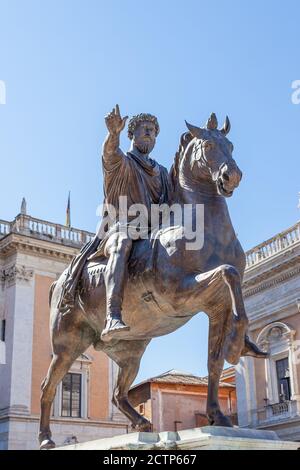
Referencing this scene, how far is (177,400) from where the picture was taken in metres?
33.5

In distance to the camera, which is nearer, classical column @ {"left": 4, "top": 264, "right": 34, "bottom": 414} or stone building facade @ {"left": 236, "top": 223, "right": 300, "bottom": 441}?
stone building facade @ {"left": 236, "top": 223, "right": 300, "bottom": 441}

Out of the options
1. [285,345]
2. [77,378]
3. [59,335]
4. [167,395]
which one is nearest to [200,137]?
[59,335]

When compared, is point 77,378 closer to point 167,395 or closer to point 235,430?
point 167,395

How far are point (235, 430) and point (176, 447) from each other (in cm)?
39

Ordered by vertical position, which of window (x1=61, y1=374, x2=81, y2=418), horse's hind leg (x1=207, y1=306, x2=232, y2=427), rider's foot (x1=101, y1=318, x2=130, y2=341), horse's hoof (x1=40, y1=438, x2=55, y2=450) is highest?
window (x1=61, y1=374, x2=81, y2=418)

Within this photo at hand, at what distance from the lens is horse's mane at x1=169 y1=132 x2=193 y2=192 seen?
219 inches

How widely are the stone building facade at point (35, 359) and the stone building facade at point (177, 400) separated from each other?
4.64 meters

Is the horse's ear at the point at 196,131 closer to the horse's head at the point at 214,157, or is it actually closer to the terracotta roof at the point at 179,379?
the horse's head at the point at 214,157

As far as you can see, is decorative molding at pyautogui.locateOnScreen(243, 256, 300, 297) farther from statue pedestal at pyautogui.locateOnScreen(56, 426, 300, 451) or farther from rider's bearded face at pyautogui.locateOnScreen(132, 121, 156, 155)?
statue pedestal at pyautogui.locateOnScreen(56, 426, 300, 451)

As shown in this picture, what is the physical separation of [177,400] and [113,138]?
29360mm

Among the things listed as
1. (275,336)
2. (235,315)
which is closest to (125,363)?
(235,315)

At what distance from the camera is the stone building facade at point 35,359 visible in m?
24.9

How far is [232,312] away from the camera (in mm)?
4609

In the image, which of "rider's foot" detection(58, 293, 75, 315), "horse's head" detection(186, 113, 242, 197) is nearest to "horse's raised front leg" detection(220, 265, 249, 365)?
"horse's head" detection(186, 113, 242, 197)
